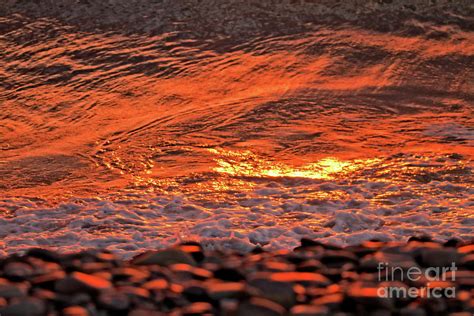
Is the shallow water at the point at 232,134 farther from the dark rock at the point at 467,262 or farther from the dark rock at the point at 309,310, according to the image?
the dark rock at the point at 309,310

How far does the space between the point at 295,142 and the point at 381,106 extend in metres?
1.25

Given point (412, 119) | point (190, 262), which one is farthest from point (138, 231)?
point (412, 119)

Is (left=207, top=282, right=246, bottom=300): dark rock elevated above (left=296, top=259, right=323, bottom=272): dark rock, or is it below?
above

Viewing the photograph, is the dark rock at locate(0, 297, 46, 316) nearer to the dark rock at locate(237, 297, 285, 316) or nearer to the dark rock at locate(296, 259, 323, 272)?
the dark rock at locate(237, 297, 285, 316)

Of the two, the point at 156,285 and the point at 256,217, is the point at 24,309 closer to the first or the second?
the point at 156,285

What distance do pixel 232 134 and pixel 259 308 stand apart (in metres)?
3.54

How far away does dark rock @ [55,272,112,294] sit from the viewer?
3363mm

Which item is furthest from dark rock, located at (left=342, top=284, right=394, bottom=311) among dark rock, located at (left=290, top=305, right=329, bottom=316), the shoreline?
dark rock, located at (left=290, top=305, right=329, bottom=316)

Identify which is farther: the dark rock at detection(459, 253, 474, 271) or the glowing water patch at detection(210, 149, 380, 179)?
the glowing water patch at detection(210, 149, 380, 179)

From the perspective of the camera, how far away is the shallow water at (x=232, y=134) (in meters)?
5.08

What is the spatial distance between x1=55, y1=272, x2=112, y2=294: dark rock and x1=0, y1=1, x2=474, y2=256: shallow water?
50.1 inches

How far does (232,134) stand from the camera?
6652 millimetres

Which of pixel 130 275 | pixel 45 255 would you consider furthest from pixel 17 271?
pixel 130 275

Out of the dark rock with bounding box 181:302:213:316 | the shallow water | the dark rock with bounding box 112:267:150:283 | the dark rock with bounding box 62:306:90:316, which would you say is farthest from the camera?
the shallow water
